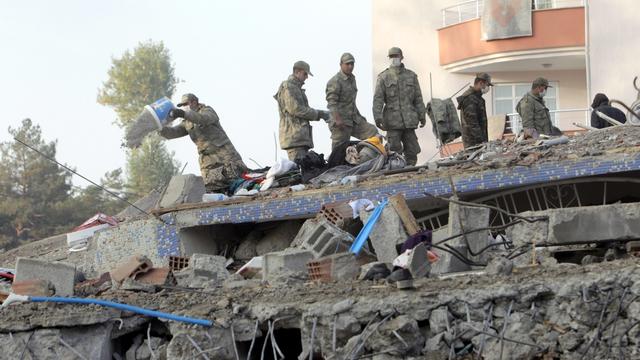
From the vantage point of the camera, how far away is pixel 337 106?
1377 centimetres

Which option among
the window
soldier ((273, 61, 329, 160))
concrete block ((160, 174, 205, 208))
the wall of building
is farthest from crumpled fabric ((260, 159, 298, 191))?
the window

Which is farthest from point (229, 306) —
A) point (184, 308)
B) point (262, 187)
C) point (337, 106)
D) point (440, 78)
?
point (440, 78)

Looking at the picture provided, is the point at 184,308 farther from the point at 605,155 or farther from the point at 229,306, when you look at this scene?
the point at 605,155

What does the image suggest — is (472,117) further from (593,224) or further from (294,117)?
(593,224)

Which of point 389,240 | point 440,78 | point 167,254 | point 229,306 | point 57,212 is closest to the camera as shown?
point 229,306

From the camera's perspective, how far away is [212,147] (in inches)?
539

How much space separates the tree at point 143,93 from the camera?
150 ft

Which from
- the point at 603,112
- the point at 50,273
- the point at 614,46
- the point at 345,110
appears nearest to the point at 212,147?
the point at 345,110

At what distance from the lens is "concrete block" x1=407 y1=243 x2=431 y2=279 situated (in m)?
8.32

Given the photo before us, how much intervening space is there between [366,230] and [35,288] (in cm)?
282

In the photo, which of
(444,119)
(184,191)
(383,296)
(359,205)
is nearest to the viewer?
(383,296)

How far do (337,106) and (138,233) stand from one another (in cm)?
279

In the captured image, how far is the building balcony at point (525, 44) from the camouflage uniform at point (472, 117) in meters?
11.6

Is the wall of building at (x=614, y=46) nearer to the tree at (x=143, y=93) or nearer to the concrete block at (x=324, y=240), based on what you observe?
the concrete block at (x=324, y=240)
